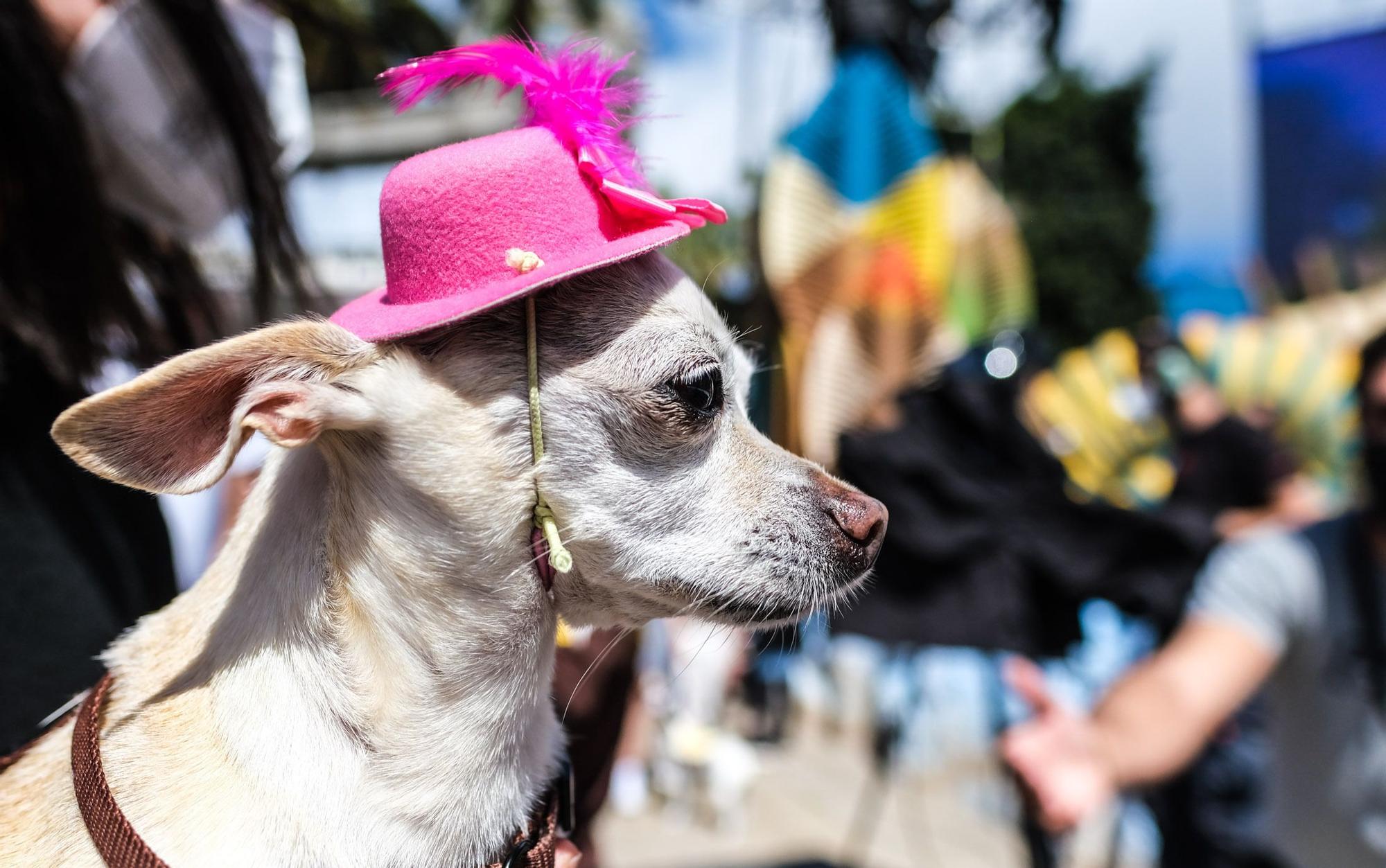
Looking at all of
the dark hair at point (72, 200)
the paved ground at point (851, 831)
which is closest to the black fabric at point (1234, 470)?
the paved ground at point (851, 831)

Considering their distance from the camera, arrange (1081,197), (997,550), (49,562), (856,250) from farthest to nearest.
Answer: (1081,197), (856,250), (997,550), (49,562)

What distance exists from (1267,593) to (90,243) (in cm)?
320

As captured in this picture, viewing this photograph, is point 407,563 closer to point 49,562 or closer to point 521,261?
point 521,261

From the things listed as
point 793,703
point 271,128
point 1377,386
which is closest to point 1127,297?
point 793,703

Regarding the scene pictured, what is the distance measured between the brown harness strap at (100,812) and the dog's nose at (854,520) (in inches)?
37.7

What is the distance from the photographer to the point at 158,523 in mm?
1703

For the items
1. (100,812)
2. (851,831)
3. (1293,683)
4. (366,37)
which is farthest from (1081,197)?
(100,812)

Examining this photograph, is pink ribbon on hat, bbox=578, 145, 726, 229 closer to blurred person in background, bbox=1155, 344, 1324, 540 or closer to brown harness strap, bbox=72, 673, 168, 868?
brown harness strap, bbox=72, 673, 168, 868

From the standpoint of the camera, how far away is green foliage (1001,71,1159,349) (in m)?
22.8

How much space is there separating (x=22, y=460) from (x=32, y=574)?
0.19 meters

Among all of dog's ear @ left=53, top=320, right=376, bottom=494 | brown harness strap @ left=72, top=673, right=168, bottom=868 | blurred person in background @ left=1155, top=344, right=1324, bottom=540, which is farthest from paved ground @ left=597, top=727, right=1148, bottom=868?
dog's ear @ left=53, top=320, right=376, bottom=494

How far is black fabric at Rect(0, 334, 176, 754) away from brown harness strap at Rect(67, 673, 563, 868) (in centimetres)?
24

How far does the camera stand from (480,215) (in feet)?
3.87

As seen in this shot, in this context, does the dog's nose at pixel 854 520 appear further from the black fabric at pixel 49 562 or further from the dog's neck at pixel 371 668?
the black fabric at pixel 49 562
